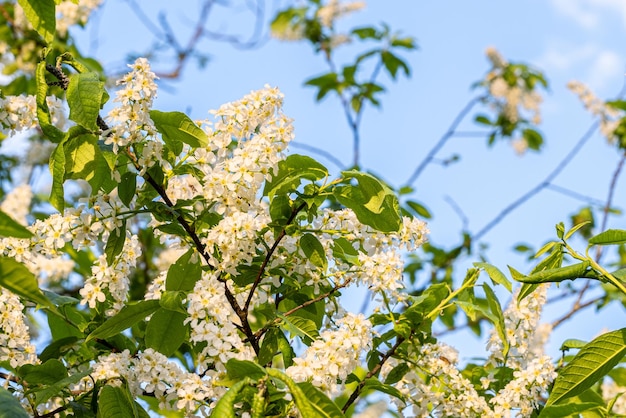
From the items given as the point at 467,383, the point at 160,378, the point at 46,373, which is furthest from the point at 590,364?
the point at 46,373

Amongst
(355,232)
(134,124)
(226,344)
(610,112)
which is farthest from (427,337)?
(610,112)

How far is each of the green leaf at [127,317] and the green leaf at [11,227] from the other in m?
0.52

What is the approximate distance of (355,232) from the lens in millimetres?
1748

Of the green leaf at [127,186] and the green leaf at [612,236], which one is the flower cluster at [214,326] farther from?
the green leaf at [612,236]

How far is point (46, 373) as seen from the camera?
157 cm

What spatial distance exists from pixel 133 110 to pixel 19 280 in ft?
1.70

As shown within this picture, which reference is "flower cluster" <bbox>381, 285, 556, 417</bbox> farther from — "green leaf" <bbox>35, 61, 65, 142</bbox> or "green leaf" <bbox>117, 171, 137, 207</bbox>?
"green leaf" <bbox>35, 61, 65, 142</bbox>

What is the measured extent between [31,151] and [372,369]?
4177 mm

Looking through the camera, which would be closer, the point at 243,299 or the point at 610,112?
the point at 243,299

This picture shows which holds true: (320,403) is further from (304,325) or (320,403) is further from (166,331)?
(166,331)

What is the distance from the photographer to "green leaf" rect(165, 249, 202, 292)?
1633mm

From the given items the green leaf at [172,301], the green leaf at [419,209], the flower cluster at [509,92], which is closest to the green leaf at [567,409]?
the green leaf at [172,301]

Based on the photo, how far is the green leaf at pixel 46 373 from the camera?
1562 mm

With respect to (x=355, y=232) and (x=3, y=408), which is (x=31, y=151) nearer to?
(x=355, y=232)
